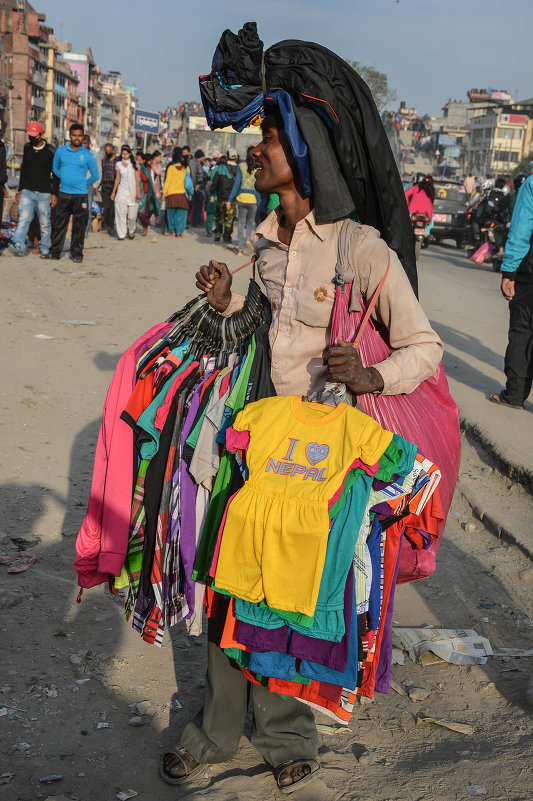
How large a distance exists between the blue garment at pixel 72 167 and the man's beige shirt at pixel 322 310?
38.5ft

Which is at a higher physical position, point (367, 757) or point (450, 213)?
point (450, 213)

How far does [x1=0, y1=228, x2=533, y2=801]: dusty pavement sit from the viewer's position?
2.73 metres

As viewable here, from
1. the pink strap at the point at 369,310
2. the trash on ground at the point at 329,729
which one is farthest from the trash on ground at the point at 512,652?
the pink strap at the point at 369,310

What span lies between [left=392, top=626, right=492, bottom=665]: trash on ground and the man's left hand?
1778 mm

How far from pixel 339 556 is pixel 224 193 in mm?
17085

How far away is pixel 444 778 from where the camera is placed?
2746 millimetres

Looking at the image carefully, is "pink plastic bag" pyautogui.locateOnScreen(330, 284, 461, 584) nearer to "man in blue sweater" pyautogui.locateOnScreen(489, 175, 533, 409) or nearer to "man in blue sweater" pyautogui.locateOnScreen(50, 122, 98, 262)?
"man in blue sweater" pyautogui.locateOnScreen(489, 175, 533, 409)

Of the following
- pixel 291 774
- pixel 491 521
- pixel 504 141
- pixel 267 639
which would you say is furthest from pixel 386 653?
pixel 504 141

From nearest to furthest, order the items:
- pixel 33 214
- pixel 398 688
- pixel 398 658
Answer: pixel 398 688
pixel 398 658
pixel 33 214

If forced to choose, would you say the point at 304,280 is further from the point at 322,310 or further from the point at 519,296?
the point at 519,296

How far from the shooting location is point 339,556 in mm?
2201

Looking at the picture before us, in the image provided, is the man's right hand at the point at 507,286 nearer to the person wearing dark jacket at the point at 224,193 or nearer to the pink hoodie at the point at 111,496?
the pink hoodie at the point at 111,496

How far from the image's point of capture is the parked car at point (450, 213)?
25.4 meters

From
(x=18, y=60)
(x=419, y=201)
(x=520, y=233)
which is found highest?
(x=18, y=60)
